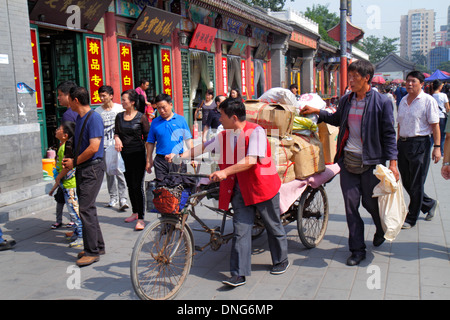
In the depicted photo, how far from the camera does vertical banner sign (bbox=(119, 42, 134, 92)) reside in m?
9.97

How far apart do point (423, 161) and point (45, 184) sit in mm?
5197

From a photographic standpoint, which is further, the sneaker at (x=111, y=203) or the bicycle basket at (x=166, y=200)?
the sneaker at (x=111, y=203)

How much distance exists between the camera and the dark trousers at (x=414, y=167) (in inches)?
202

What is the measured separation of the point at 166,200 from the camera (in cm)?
338

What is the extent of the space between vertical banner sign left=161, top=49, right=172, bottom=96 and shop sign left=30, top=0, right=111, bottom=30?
2606 mm

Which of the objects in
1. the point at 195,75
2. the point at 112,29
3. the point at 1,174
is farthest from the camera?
the point at 195,75

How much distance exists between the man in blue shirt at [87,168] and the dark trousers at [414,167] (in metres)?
3.35

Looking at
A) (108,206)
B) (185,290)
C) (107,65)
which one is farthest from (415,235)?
(107,65)

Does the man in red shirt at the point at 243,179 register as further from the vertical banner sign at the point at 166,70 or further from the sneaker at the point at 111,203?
the vertical banner sign at the point at 166,70

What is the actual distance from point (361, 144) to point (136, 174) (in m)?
2.70

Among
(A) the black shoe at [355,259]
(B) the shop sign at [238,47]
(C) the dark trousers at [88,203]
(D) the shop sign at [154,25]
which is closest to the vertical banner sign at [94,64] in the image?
(D) the shop sign at [154,25]

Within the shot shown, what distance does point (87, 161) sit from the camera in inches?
171

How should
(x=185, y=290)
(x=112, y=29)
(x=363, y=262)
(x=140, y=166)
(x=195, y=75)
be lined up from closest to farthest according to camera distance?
(x=185, y=290) → (x=363, y=262) → (x=140, y=166) → (x=112, y=29) → (x=195, y=75)

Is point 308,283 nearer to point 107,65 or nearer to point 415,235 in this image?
point 415,235
